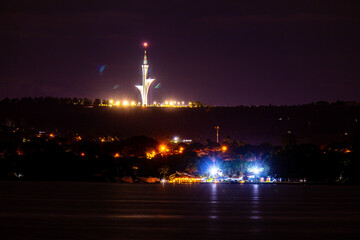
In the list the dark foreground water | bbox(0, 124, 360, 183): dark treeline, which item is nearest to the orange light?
bbox(0, 124, 360, 183): dark treeline

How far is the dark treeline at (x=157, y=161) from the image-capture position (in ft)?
393

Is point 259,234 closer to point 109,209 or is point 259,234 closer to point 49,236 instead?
point 49,236

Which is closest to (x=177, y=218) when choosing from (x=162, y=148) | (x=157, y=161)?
(x=157, y=161)

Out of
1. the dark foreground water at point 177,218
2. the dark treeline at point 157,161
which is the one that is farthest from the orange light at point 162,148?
the dark foreground water at point 177,218

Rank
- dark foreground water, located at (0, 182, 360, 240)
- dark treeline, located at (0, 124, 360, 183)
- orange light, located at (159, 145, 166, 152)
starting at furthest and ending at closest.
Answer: orange light, located at (159, 145, 166, 152) < dark treeline, located at (0, 124, 360, 183) < dark foreground water, located at (0, 182, 360, 240)

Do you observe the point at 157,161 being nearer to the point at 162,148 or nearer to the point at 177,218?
the point at 162,148

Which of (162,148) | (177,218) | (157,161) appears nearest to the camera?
(177,218)

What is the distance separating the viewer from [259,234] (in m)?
42.1

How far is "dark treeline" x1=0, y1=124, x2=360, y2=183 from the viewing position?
11981 cm

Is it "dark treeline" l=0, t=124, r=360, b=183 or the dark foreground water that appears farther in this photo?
"dark treeline" l=0, t=124, r=360, b=183

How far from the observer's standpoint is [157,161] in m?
135

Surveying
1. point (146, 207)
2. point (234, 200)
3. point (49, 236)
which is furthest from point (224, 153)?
point (49, 236)

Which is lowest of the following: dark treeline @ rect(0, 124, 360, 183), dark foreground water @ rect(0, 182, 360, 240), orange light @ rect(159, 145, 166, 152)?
dark foreground water @ rect(0, 182, 360, 240)

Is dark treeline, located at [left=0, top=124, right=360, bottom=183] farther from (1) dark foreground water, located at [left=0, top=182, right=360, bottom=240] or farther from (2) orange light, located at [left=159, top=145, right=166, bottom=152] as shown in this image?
(1) dark foreground water, located at [left=0, top=182, right=360, bottom=240]
